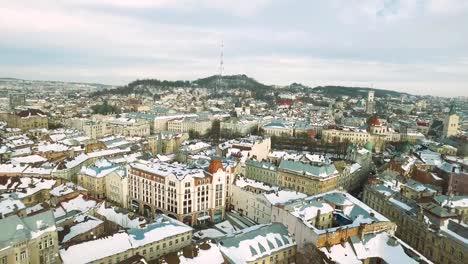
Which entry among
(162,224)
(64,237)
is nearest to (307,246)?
(162,224)

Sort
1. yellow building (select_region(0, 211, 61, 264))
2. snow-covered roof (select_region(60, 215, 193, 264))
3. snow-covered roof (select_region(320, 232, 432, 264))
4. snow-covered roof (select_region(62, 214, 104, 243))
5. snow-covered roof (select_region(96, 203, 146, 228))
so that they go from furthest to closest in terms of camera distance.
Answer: snow-covered roof (select_region(96, 203, 146, 228))
snow-covered roof (select_region(62, 214, 104, 243))
snow-covered roof (select_region(320, 232, 432, 264))
snow-covered roof (select_region(60, 215, 193, 264))
yellow building (select_region(0, 211, 61, 264))

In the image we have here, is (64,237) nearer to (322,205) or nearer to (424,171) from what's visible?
(322,205)

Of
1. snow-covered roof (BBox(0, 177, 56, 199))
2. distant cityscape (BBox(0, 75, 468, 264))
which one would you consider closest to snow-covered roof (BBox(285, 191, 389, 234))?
distant cityscape (BBox(0, 75, 468, 264))

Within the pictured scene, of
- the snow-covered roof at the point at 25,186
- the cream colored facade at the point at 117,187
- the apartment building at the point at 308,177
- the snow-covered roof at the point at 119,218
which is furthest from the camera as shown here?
the apartment building at the point at 308,177

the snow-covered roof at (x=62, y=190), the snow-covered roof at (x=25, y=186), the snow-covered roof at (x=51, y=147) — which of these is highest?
the snow-covered roof at (x=51, y=147)

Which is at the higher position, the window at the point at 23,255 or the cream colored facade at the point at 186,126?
the window at the point at 23,255

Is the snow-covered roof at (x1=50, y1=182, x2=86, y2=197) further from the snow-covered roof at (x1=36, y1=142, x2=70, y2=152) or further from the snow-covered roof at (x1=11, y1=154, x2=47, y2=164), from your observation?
the snow-covered roof at (x1=36, y1=142, x2=70, y2=152)

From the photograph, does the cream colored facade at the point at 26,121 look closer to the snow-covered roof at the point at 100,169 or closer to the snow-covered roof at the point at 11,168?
the snow-covered roof at the point at 11,168

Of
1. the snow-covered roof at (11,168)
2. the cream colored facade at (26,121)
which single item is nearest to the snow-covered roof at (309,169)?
the snow-covered roof at (11,168)

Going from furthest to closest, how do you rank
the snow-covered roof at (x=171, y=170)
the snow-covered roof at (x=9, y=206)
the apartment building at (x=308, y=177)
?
the apartment building at (x=308, y=177), the snow-covered roof at (x=171, y=170), the snow-covered roof at (x=9, y=206)

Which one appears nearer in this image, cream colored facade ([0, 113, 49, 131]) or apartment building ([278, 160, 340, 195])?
apartment building ([278, 160, 340, 195])

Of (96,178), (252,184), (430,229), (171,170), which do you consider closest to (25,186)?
(96,178)
